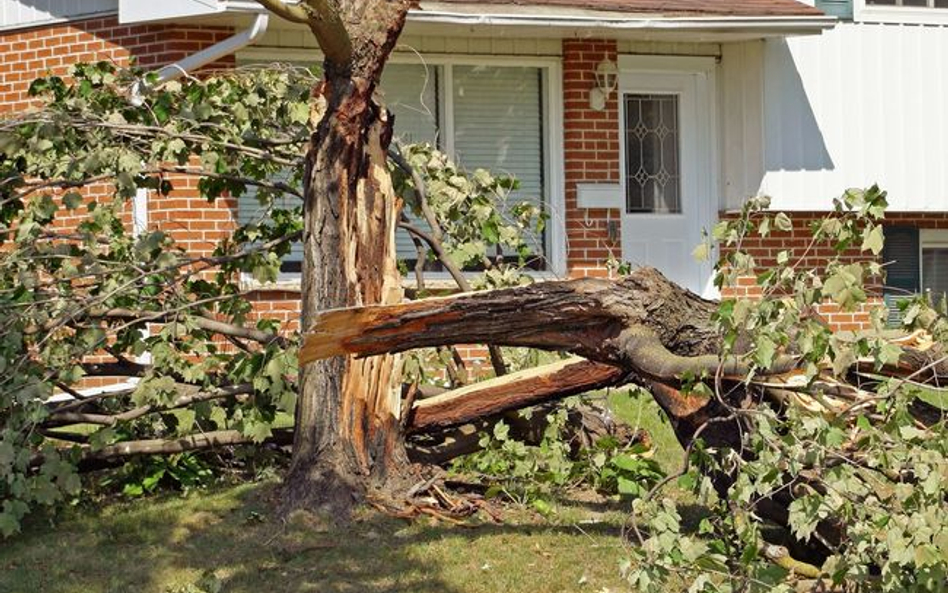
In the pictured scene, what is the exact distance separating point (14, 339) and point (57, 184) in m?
1.11

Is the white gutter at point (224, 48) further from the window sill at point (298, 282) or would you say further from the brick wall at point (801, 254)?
the brick wall at point (801, 254)

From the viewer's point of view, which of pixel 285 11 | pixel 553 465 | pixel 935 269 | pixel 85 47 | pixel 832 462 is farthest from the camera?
pixel 935 269

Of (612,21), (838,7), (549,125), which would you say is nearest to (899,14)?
(838,7)

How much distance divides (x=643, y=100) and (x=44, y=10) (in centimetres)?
549

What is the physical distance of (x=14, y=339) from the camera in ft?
26.0

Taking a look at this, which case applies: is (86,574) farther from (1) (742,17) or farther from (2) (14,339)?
(1) (742,17)

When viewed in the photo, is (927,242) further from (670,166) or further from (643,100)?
(643,100)

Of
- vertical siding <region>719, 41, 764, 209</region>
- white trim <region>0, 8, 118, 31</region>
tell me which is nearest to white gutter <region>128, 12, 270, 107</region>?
white trim <region>0, 8, 118, 31</region>

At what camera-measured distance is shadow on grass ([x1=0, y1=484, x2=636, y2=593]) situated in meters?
7.09

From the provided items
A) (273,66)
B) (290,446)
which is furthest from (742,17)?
(290,446)

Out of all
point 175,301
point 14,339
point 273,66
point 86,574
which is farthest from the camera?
point 273,66

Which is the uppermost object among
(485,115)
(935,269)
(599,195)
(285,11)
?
(485,115)

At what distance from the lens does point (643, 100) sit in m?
15.8

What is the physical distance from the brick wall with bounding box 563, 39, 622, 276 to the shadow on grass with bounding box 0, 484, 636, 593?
7122 millimetres
